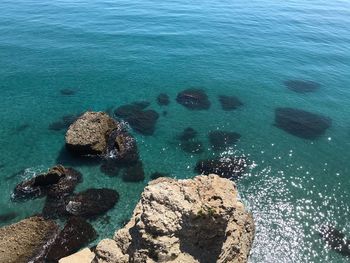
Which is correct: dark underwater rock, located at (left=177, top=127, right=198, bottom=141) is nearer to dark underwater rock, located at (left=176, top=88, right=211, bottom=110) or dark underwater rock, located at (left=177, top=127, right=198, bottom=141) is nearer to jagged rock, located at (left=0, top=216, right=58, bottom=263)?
dark underwater rock, located at (left=176, top=88, right=211, bottom=110)

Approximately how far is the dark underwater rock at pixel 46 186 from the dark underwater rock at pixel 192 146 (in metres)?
14.0

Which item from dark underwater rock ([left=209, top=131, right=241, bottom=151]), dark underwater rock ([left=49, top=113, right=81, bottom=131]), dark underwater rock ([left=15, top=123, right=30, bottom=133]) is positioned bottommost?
dark underwater rock ([left=15, top=123, right=30, bottom=133])

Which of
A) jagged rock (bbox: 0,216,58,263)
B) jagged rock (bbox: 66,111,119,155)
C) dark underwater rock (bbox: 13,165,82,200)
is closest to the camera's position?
jagged rock (bbox: 0,216,58,263)

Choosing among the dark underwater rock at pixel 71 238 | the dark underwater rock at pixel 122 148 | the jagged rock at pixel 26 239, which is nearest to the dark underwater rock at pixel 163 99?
the dark underwater rock at pixel 122 148

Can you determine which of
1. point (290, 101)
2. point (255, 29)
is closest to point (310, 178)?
point (290, 101)

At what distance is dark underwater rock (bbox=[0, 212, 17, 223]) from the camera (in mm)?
34156

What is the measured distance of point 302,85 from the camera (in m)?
62.9

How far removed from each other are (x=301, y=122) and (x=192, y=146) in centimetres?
1777

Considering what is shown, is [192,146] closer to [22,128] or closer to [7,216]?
[7,216]

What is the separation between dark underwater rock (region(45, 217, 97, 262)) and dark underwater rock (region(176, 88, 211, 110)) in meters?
25.8

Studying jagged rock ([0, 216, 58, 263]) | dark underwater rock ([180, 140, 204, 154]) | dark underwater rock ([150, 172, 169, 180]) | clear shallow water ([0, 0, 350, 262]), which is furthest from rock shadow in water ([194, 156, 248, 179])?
jagged rock ([0, 216, 58, 263])

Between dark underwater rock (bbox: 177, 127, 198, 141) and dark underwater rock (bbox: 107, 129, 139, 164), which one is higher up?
dark underwater rock (bbox: 107, 129, 139, 164)

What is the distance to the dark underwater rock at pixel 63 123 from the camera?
1863 inches

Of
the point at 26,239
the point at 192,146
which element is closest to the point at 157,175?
the point at 192,146
